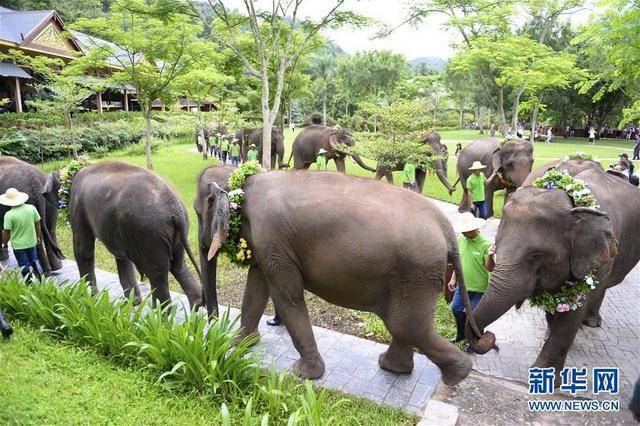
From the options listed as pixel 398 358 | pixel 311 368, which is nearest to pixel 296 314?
pixel 311 368

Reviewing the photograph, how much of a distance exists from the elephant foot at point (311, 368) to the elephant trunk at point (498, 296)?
4.51 feet

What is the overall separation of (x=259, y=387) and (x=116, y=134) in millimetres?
24598

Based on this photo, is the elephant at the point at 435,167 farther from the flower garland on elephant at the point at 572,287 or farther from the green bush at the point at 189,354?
the green bush at the point at 189,354

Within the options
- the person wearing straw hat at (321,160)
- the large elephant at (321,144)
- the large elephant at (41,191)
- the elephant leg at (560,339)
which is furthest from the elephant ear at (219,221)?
the large elephant at (321,144)

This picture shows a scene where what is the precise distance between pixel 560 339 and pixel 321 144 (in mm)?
10633

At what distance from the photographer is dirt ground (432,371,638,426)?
382cm

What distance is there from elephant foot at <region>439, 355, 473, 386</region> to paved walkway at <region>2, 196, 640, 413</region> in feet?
0.93

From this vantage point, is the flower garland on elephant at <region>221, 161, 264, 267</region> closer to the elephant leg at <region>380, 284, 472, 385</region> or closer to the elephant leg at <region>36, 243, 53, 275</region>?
the elephant leg at <region>380, 284, 472, 385</region>

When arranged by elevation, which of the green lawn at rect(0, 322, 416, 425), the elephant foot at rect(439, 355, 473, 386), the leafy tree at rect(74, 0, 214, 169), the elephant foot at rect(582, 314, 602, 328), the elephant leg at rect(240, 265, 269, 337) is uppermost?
the leafy tree at rect(74, 0, 214, 169)

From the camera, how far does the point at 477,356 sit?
15.8 ft

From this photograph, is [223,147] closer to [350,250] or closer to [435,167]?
[435,167]

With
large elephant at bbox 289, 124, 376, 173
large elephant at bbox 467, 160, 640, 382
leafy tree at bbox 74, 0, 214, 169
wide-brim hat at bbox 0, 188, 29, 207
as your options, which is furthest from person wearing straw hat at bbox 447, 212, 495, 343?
leafy tree at bbox 74, 0, 214, 169

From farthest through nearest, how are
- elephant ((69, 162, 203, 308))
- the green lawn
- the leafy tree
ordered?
1. the leafy tree
2. elephant ((69, 162, 203, 308))
3. the green lawn

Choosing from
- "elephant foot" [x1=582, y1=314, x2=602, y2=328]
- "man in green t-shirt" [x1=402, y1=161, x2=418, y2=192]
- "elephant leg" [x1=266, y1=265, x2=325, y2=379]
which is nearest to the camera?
"elephant leg" [x1=266, y1=265, x2=325, y2=379]
